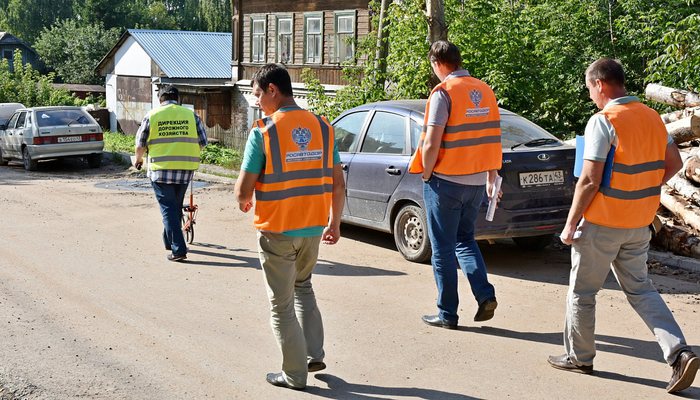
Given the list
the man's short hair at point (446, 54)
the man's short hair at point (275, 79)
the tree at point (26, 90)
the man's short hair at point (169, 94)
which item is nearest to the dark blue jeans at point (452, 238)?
the man's short hair at point (446, 54)

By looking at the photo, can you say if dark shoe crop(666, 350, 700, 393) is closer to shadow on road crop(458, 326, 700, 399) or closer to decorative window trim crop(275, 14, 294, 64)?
shadow on road crop(458, 326, 700, 399)

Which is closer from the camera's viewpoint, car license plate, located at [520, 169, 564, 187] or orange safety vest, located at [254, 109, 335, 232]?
orange safety vest, located at [254, 109, 335, 232]

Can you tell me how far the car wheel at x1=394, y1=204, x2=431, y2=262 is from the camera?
30.0 ft

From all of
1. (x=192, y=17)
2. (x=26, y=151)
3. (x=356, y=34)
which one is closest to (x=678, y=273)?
(x=26, y=151)

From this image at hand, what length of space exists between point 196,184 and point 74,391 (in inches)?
446

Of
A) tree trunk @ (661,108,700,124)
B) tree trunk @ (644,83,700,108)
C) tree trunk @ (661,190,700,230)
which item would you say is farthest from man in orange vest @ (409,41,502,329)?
tree trunk @ (644,83,700,108)

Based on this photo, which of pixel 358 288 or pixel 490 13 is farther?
pixel 490 13

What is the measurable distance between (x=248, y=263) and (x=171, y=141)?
5.29 ft

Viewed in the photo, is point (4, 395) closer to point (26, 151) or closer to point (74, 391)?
point (74, 391)

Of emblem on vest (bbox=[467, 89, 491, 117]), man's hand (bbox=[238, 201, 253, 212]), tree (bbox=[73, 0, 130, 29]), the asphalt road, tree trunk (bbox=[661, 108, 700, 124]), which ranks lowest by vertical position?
the asphalt road

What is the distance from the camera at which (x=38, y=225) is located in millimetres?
11977

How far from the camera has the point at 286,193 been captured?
5.29 m

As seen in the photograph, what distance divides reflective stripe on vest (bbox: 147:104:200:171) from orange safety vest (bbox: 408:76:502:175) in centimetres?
379

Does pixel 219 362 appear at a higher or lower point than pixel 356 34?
lower
